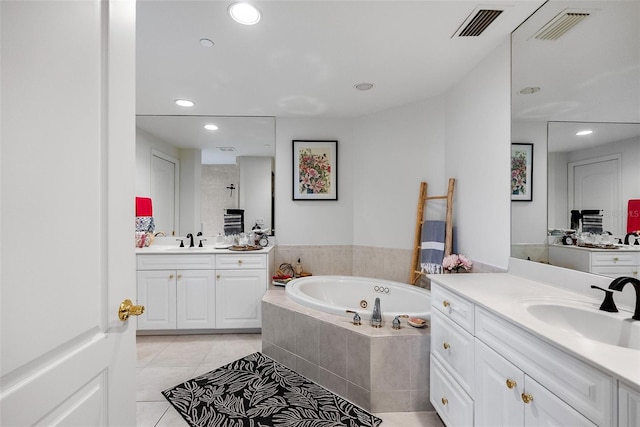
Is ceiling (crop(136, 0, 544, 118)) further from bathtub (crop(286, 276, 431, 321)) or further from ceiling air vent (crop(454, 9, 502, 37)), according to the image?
bathtub (crop(286, 276, 431, 321))

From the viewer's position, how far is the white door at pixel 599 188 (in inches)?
50.6

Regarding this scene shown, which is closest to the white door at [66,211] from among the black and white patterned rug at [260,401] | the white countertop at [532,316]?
the black and white patterned rug at [260,401]

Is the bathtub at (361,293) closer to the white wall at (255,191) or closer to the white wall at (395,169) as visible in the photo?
the white wall at (395,169)

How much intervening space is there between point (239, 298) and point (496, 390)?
241 cm

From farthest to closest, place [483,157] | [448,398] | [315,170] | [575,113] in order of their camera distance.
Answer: [315,170] < [483,157] < [448,398] < [575,113]

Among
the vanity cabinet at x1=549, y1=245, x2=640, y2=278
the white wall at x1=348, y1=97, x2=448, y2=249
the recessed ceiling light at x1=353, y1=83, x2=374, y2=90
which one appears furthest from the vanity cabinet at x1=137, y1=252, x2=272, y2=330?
the vanity cabinet at x1=549, y1=245, x2=640, y2=278

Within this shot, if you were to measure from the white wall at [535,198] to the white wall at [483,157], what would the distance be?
9 centimetres

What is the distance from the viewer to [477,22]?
1.71 meters

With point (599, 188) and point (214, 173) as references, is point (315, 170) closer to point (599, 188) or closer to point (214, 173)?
point (214, 173)

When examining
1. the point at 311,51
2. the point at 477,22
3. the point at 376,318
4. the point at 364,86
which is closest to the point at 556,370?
the point at 376,318

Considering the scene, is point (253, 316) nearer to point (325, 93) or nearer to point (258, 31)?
point (325, 93)

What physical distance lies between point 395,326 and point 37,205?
1.89 meters

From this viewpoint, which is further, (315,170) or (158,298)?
(315,170)

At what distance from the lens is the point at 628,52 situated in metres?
1.21
